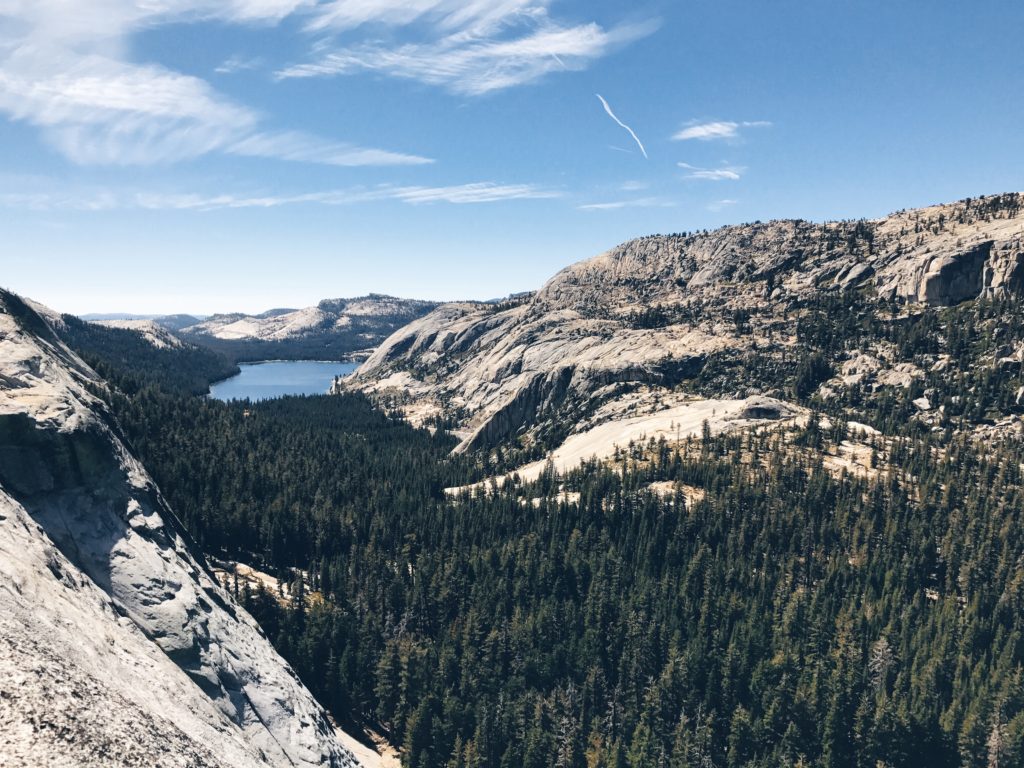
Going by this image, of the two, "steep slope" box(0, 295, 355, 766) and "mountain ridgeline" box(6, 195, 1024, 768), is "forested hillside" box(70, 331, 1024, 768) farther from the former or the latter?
"steep slope" box(0, 295, 355, 766)

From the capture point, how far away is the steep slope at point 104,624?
20594 mm

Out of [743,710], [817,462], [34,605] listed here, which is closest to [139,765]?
[34,605]

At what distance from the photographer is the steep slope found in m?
20.6

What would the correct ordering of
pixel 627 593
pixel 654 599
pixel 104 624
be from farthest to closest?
pixel 627 593 < pixel 654 599 < pixel 104 624

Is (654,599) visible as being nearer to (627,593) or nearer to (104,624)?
(627,593)

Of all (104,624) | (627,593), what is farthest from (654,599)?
(104,624)

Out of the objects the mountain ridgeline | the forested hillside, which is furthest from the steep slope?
the forested hillside

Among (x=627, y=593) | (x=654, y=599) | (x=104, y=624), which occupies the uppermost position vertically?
(x=104, y=624)

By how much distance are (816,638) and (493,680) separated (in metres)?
61.9

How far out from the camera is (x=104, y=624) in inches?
1291

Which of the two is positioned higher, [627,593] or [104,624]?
[104,624]

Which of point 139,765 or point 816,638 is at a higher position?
point 139,765

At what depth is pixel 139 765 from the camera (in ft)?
67.4

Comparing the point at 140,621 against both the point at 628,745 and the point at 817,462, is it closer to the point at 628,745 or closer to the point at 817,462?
the point at 628,745
